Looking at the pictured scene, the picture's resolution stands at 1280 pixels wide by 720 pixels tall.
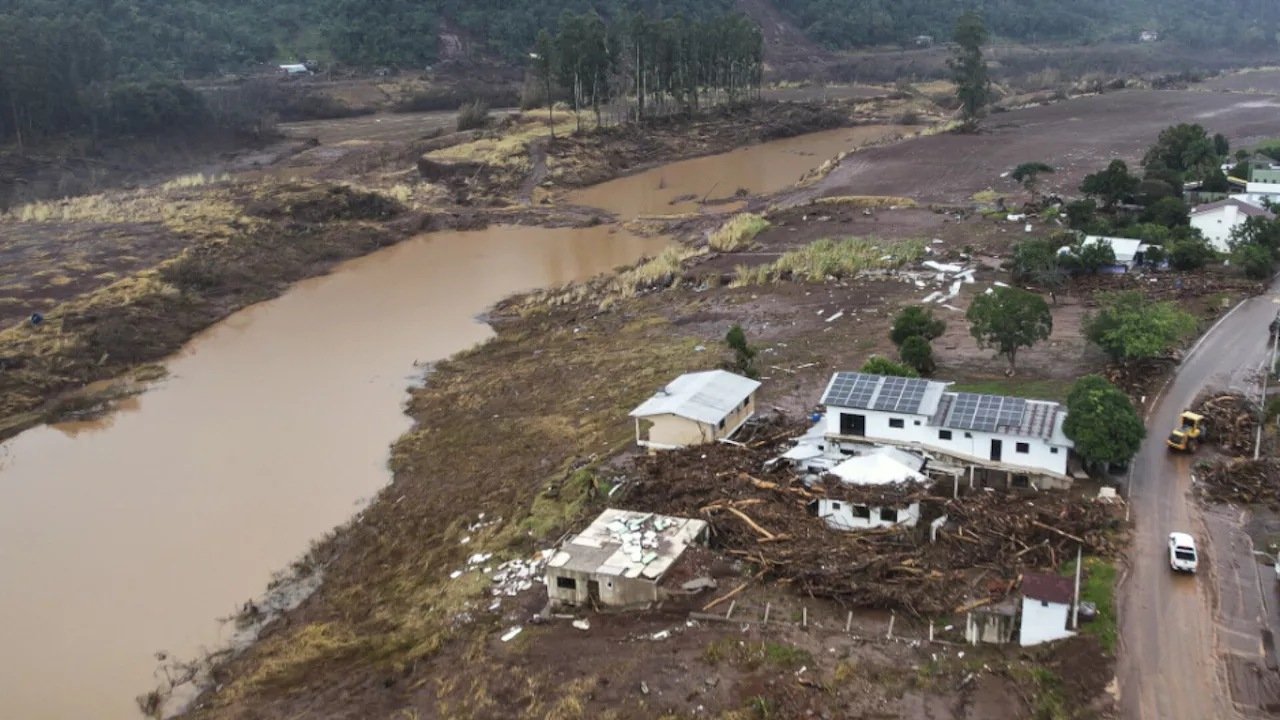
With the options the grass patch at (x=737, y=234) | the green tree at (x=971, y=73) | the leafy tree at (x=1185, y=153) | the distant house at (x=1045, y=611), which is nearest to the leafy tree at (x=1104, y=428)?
the distant house at (x=1045, y=611)

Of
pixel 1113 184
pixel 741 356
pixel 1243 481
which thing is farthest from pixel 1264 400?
pixel 1113 184

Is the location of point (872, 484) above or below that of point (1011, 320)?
below

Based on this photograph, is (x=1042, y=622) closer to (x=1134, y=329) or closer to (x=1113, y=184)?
(x=1134, y=329)

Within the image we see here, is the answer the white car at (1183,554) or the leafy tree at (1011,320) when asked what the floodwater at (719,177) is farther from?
the white car at (1183,554)

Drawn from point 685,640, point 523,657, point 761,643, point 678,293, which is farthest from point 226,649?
point 678,293

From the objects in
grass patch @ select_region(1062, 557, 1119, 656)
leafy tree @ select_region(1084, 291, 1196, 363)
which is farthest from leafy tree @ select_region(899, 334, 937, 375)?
grass patch @ select_region(1062, 557, 1119, 656)

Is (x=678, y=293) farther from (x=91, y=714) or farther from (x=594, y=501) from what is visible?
(x=91, y=714)
